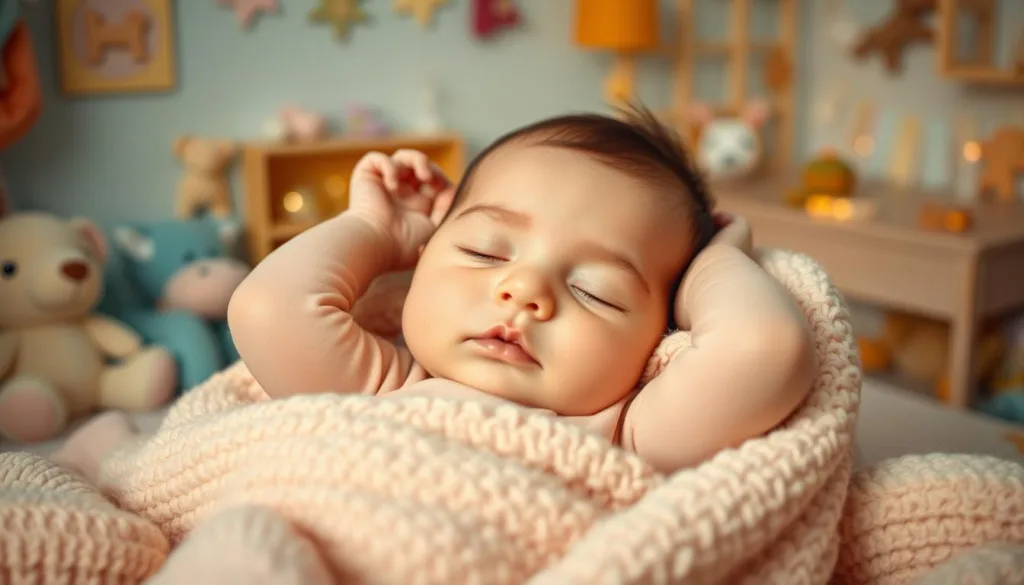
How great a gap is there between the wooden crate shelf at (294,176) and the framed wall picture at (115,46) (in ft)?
0.84

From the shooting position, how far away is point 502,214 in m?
0.86

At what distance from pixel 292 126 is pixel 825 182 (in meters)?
1.33

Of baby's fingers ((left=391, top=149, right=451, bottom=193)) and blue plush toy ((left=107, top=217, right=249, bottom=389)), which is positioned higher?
baby's fingers ((left=391, top=149, right=451, bottom=193))

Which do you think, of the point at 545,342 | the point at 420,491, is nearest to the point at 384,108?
the point at 545,342

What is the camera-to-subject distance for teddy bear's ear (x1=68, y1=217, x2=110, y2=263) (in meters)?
1.76

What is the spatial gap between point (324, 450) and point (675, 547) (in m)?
0.23

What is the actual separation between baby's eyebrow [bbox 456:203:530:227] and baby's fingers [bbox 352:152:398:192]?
14 cm

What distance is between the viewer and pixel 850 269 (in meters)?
2.28

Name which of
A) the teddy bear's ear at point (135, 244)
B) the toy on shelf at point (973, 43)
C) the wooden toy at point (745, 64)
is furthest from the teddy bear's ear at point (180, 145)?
the toy on shelf at point (973, 43)

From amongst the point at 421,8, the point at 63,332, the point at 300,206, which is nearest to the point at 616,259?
the point at 63,332

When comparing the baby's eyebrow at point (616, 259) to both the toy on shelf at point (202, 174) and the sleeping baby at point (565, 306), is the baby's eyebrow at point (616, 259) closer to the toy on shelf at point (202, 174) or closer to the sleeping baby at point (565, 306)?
the sleeping baby at point (565, 306)

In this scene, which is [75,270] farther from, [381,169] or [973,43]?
[973,43]

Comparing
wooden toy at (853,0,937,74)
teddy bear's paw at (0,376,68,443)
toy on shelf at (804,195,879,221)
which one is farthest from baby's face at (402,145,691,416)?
wooden toy at (853,0,937,74)

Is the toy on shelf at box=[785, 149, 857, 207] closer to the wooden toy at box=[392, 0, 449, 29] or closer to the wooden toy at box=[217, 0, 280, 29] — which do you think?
the wooden toy at box=[392, 0, 449, 29]
